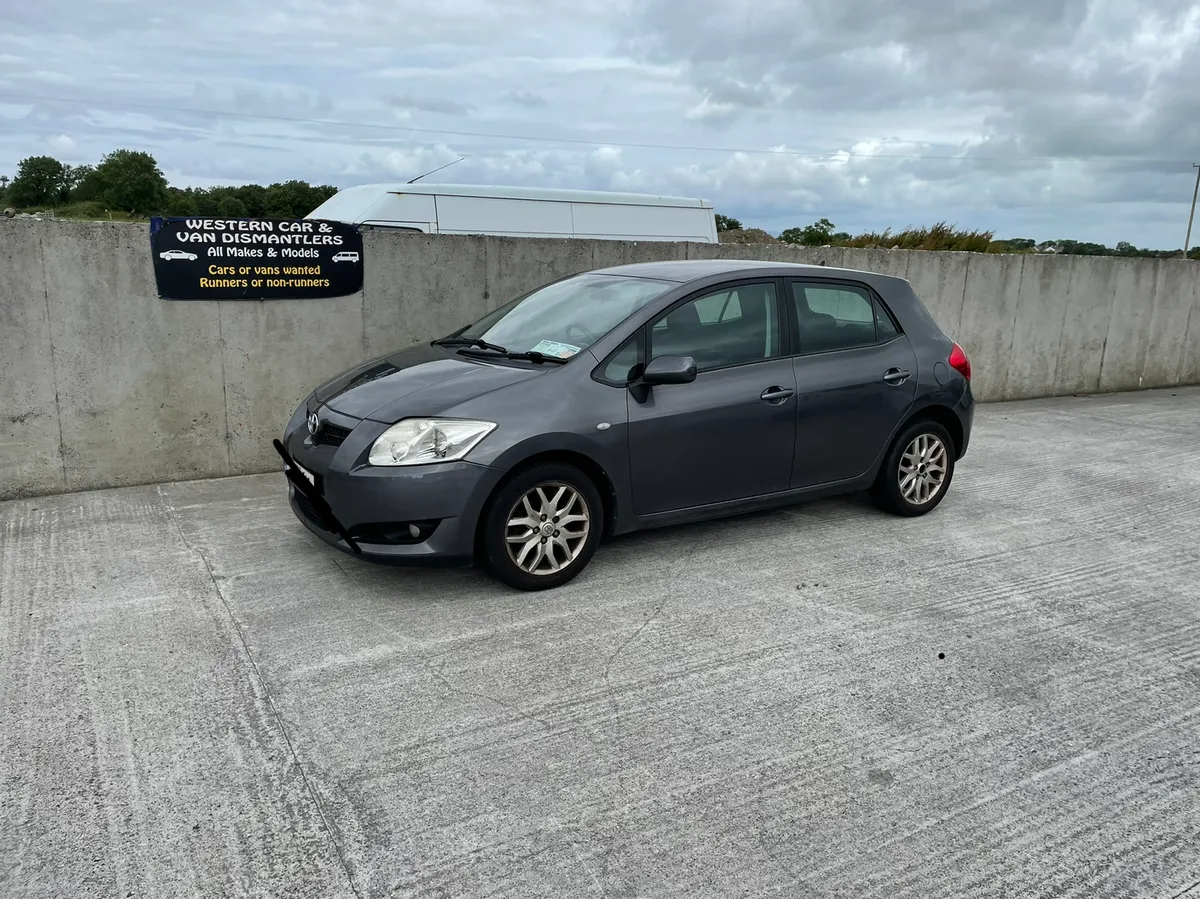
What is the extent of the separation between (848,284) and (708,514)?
1.73 metres

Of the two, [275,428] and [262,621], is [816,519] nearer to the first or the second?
[262,621]

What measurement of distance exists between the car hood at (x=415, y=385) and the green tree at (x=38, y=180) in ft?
59.5

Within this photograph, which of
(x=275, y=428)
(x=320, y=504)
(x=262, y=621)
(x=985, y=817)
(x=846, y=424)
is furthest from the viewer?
(x=275, y=428)

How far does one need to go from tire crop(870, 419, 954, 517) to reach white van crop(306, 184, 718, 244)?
6288 mm

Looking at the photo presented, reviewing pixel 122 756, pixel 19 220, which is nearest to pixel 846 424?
pixel 122 756

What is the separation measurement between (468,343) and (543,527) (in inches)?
56.3

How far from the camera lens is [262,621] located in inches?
169

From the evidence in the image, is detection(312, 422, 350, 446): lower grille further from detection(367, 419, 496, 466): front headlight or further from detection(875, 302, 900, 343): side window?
detection(875, 302, 900, 343): side window

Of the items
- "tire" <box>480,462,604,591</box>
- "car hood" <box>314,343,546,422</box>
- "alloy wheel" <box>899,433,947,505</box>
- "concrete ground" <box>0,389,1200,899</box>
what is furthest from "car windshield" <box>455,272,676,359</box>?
"alloy wheel" <box>899,433,947,505</box>

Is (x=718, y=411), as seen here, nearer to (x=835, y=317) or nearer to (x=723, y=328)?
(x=723, y=328)

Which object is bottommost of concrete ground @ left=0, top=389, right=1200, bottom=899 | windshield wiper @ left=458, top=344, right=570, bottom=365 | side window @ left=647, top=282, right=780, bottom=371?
concrete ground @ left=0, top=389, right=1200, bottom=899

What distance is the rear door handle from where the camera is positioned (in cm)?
513

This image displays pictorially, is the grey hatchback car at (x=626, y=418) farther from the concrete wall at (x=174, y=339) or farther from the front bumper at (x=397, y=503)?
the concrete wall at (x=174, y=339)

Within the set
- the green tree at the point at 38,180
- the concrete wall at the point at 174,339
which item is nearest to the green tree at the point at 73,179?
the green tree at the point at 38,180
